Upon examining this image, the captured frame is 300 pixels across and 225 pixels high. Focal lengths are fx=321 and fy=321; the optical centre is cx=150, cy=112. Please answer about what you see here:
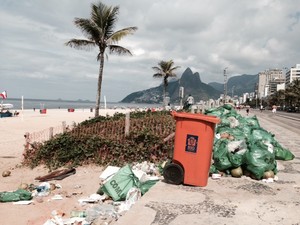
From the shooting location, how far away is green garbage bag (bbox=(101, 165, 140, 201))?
607 centimetres

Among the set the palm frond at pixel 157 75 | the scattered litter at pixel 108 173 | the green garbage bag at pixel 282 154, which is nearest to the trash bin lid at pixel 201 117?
the scattered litter at pixel 108 173

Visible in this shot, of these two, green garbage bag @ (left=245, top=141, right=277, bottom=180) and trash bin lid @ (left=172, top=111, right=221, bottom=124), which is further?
green garbage bag @ (left=245, top=141, right=277, bottom=180)

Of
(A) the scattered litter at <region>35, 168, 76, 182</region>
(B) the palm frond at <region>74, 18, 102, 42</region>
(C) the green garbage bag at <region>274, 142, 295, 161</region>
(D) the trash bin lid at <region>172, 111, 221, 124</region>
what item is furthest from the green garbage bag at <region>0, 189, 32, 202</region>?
(B) the palm frond at <region>74, 18, 102, 42</region>

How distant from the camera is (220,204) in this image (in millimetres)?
4625

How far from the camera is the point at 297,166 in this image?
796 centimetres

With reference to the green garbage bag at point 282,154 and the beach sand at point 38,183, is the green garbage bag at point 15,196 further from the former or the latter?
the green garbage bag at point 282,154

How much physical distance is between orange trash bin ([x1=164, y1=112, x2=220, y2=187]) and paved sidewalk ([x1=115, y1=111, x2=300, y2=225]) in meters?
0.16

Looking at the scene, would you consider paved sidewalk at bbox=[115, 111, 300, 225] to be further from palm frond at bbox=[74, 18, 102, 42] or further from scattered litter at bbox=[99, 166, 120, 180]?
palm frond at bbox=[74, 18, 102, 42]

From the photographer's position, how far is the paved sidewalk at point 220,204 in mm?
4040

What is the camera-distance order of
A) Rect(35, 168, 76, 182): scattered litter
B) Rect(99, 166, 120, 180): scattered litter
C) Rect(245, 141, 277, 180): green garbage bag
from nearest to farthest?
Rect(245, 141, 277, 180): green garbage bag, Rect(99, 166, 120, 180): scattered litter, Rect(35, 168, 76, 182): scattered litter

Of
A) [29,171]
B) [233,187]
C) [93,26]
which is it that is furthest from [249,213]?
[93,26]

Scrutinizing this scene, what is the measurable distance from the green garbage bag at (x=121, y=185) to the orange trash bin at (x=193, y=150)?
900 millimetres

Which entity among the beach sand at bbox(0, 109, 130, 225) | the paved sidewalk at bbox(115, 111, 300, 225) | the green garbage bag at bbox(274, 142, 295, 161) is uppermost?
the green garbage bag at bbox(274, 142, 295, 161)

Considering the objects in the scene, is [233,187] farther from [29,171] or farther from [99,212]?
[29,171]
